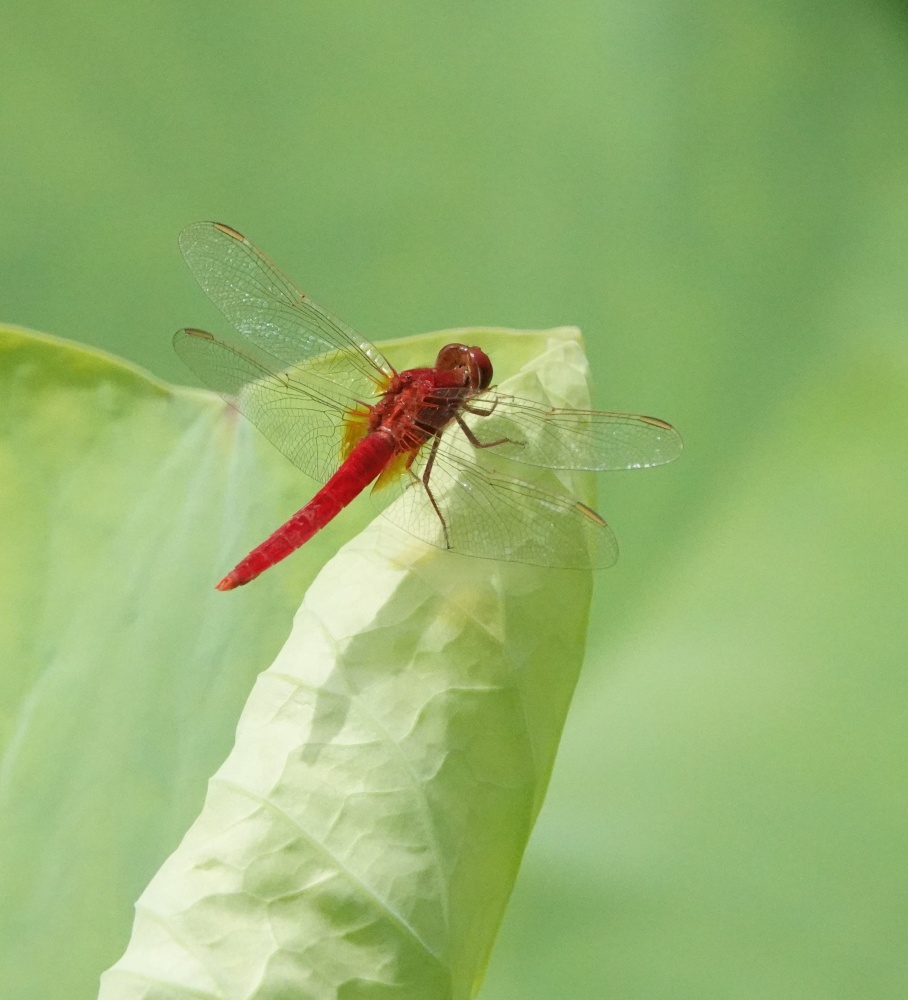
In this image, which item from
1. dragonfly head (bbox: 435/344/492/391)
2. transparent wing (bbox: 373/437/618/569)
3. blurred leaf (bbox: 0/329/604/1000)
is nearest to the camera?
blurred leaf (bbox: 0/329/604/1000)

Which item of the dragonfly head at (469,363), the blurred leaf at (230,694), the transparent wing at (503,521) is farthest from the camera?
the dragonfly head at (469,363)

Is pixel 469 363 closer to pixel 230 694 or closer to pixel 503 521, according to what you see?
pixel 503 521

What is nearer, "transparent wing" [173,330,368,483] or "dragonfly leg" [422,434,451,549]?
"dragonfly leg" [422,434,451,549]

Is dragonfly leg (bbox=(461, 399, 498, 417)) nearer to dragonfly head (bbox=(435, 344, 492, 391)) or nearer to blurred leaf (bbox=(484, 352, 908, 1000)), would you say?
dragonfly head (bbox=(435, 344, 492, 391))

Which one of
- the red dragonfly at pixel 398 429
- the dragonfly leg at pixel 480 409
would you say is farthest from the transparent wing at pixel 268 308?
the dragonfly leg at pixel 480 409

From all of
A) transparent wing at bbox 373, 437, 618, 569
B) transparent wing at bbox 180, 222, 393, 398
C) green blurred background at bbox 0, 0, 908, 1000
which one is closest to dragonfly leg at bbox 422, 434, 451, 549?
transparent wing at bbox 373, 437, 618, 569

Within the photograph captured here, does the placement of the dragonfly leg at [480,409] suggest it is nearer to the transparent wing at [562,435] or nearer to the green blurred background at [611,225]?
the transparent wing at [562,435]
